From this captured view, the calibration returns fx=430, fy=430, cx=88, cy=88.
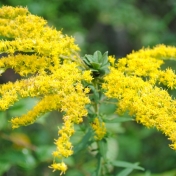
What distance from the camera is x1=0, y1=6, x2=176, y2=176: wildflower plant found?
2111 millimetres

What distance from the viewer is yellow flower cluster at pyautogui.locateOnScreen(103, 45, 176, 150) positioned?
211 centimetres

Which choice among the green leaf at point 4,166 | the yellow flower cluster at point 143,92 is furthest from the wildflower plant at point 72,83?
the green leaf at point 4,166

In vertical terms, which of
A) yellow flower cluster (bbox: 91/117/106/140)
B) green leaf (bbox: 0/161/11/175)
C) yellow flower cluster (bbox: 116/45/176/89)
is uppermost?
yellow flower cluster (bbox: 116/45/176/89)

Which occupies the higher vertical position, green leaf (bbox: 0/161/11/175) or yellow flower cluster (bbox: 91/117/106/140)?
green leaf (bbox: 0/161/11/175)

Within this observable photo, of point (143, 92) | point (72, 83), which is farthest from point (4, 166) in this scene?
point (143, 92)

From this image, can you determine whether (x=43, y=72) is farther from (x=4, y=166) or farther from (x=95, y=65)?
(x=4, y=166)

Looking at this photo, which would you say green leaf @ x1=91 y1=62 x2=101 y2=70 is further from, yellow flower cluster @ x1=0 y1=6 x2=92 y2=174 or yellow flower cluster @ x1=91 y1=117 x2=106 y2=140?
yellow flower cluster @ x1=91 y1=117 x2=106 y2=140

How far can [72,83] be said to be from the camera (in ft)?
7.20

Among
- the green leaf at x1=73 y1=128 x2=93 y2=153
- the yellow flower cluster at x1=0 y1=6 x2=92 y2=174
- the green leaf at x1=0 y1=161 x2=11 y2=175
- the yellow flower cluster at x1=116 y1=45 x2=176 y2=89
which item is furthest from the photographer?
the green leaf at x1=0 y1=161 x2=11 y2=175

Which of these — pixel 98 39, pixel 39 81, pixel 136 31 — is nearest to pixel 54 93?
pixel 39 81

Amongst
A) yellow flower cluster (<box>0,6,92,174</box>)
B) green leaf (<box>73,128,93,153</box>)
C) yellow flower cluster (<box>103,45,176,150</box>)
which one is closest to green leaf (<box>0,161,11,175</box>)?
green leaf (<box>73,128,93,153</box>)

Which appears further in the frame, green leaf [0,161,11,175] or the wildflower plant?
green leaf [0,161,11,175]

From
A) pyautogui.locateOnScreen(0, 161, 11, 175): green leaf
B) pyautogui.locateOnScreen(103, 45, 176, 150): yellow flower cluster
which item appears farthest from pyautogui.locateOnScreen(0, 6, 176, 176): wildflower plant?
pyautogui.locateOnScreen(0, 161, 11, 175): green leaf

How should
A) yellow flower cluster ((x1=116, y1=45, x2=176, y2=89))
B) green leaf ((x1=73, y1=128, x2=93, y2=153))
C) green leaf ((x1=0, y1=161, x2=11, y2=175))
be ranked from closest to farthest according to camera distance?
yellow flower cluster ((x1=116, y1=45, x2=176, y2=89)) < green leaf ((x1=73, y1=128, x2=93, y2=153)) < green leaf ((x1=0, y1=161, x2=11, y2=175))
